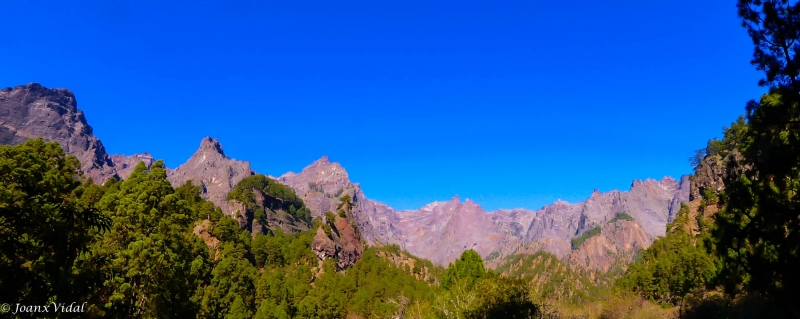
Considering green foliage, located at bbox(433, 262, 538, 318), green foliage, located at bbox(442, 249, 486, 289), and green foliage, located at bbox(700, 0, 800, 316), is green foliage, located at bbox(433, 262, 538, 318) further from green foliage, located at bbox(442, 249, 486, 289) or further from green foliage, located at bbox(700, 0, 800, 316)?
green foliage, located at bbox(442, 249, 486, 289)

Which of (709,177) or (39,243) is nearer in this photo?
(39,243)

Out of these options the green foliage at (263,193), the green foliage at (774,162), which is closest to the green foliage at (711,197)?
the green foliage at (774,162)

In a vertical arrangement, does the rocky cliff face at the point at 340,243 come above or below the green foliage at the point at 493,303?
above

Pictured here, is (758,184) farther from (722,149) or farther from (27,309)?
(722,149)

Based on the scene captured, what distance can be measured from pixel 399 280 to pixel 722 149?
73.9 meters

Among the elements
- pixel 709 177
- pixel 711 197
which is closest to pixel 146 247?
pixel 711 197

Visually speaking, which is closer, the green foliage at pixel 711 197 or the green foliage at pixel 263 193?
the green foliage at pixel 711 197

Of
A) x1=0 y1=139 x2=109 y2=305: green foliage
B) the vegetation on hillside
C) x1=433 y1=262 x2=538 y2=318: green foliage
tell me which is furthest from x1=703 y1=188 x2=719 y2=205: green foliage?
x1=0 y1=139 x2=109 y2=305: green foliage

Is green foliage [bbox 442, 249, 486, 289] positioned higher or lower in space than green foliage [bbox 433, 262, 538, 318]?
higher

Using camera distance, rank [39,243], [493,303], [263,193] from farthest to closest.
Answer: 1. [263,193]
2. [493,303]
3. [39,243]

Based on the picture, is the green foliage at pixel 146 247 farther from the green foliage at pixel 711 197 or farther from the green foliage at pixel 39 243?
the green foliage at pixel 711 197

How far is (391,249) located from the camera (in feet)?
543

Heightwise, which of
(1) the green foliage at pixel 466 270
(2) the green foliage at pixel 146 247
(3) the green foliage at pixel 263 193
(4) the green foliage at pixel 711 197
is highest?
(3) the green foliage at pixel 263 193

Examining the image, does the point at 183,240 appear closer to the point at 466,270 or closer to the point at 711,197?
the point at 466,270
